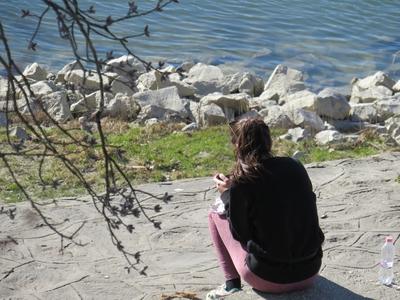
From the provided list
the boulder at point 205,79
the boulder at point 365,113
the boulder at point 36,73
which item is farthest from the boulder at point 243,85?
the boulder at point 36,73

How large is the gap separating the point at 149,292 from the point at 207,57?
13562 millimetres

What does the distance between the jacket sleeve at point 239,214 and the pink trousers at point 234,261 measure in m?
0.12

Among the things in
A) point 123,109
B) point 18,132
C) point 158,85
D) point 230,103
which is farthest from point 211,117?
point 158,85

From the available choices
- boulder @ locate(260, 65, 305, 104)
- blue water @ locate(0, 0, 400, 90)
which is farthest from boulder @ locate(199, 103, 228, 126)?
blue water @ locate(0, 0, 400, 90)

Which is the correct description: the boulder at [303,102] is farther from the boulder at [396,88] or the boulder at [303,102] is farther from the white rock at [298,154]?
the boulder at [396,88]

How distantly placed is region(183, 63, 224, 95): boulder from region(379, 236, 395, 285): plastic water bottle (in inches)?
328

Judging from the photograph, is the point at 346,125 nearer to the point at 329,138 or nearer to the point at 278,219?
the point at 329,138

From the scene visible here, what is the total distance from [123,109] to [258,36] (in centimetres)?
1003

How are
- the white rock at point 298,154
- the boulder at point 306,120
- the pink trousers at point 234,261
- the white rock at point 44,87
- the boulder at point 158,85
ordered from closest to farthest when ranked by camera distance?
the pink trousers at point 234,261
the white rock at point 298,154
the boulder at point 306,120
the white rock at point 44,87
the boulder at point 158,85

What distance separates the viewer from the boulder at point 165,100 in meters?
11.6

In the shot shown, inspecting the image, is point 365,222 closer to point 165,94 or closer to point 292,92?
point 165,94

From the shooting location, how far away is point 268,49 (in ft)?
65.8

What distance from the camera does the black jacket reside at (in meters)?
5.02

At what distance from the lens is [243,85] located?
14617 mm
